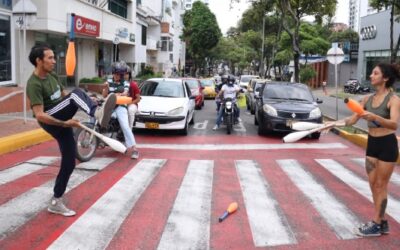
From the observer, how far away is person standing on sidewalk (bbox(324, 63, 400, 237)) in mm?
5066

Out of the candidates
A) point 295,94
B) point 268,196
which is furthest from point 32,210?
point 295,94

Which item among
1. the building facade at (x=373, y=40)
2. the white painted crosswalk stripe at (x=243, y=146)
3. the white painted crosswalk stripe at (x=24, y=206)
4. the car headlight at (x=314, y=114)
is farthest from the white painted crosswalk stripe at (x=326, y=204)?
the building facade at (x=373, y=40)

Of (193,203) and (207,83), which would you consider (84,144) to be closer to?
(193,203)

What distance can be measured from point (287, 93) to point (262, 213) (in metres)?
9.06

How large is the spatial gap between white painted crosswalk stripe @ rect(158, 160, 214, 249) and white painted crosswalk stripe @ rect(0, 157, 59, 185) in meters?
2.47

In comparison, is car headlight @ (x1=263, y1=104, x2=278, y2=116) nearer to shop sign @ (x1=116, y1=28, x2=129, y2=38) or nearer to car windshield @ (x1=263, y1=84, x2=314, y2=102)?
car windshield @ (x1=263, y1=84, x2=314, y2=102)

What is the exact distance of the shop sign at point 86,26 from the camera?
69.8 feet

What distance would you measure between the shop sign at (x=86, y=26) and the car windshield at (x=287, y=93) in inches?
394

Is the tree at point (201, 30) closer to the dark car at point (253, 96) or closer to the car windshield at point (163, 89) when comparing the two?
the dark car at point (253, 96)

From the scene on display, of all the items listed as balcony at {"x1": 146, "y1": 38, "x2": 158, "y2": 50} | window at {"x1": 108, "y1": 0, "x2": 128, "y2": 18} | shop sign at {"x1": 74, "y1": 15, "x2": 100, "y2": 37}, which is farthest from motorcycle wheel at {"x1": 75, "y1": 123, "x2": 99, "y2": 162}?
balcony at {"x1": 146, "y1": 38, "x2": 158, "y2": 50}

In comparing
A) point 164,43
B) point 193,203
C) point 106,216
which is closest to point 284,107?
point 193,203

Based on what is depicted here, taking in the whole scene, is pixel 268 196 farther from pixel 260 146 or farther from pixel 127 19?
pixel 127 19

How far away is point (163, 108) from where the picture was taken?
12484 mm

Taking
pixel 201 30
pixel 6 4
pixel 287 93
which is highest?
pixel 201 30
